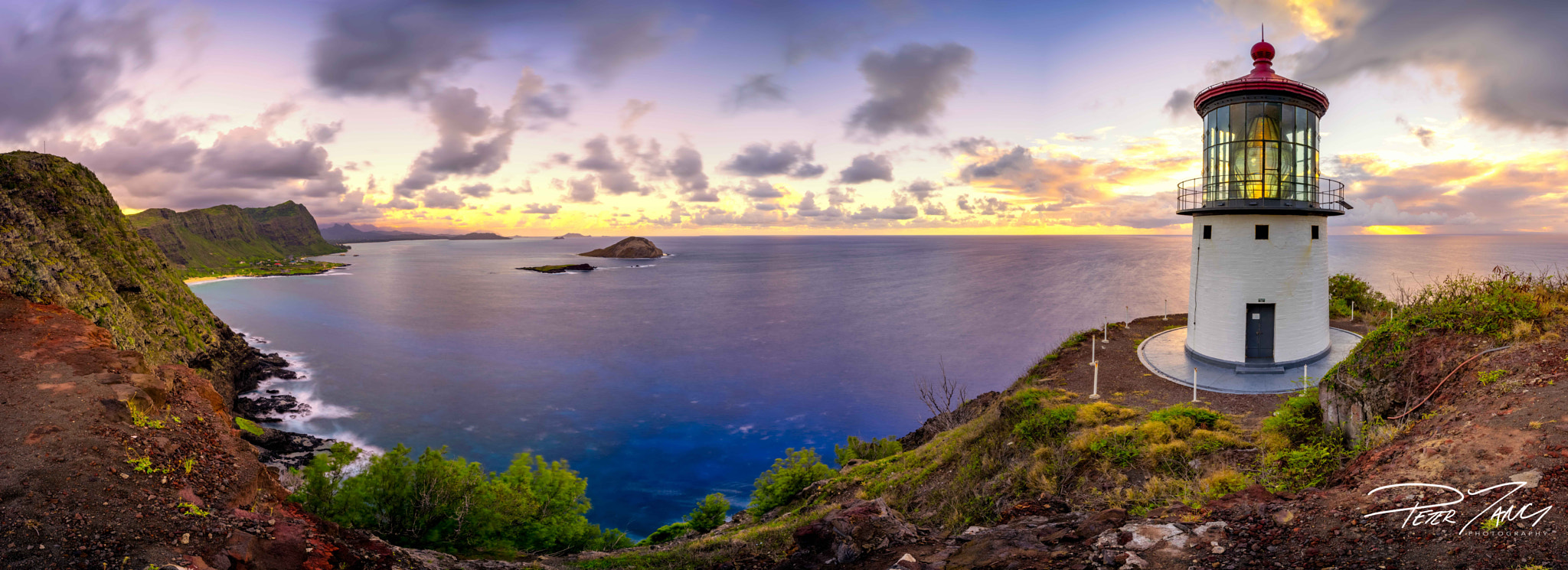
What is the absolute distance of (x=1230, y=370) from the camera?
1708 centimetres

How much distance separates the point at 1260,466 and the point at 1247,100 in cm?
1222

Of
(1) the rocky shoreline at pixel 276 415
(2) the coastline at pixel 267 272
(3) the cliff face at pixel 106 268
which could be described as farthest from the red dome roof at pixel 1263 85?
(2) the coastline at pixel 267 272

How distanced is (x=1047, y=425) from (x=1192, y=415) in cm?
268

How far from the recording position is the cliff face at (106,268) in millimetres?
18859

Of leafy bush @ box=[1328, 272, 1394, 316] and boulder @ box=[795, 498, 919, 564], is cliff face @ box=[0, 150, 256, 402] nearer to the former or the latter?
boulder @ box=[795, 498, 919, 564]

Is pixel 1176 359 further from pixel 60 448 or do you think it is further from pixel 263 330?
pixel 263 330

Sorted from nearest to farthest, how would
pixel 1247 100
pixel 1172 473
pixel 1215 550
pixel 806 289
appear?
pixel 1215 550 → pixel 1172 473 → pixel 1247 100 → pixel 806 289

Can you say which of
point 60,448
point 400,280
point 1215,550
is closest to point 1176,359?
point 1215,550

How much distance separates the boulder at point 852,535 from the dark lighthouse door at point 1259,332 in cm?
1470

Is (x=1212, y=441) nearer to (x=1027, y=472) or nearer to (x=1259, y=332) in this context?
(x=1027, y=472)

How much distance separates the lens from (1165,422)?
446 inches

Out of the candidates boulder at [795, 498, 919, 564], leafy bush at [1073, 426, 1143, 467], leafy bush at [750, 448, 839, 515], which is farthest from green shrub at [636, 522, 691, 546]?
leafy bush at [1073, 426, 1143, 467]

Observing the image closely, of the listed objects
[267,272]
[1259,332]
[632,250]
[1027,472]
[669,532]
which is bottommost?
[669,532]

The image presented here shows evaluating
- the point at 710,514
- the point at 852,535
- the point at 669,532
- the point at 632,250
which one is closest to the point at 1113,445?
the point at 852,535
